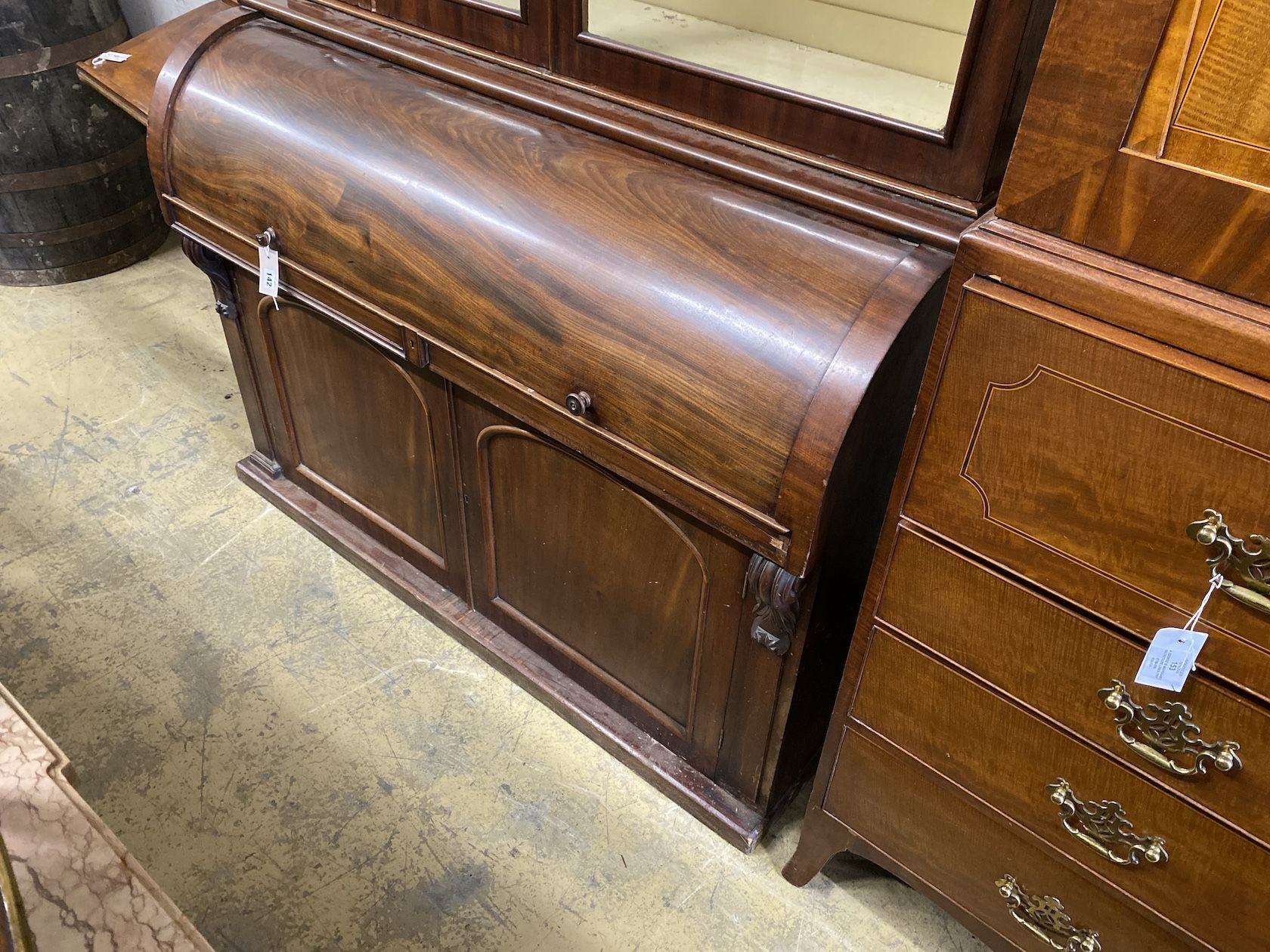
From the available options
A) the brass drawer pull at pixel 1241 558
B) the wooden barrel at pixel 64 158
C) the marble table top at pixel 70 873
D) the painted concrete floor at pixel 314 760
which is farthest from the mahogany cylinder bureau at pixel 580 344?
the wooden barrel at pixel 64 158

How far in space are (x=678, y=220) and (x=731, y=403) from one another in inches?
10.6

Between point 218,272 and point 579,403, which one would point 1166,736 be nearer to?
point 579,403

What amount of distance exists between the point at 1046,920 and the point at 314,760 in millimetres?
1286

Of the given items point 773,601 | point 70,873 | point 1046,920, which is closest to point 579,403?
point 773,601

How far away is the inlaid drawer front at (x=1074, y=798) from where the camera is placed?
1004mm

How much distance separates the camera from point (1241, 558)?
82 centimetres

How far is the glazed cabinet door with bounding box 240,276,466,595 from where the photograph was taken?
171 centimetres

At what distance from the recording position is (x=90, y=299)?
3.02 metres

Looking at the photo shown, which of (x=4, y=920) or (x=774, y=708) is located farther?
(x=774, y=708)

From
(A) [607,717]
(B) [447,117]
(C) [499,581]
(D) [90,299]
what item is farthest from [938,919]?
(D) [90,299]

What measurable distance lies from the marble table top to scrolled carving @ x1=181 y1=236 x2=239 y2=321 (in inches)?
47.9

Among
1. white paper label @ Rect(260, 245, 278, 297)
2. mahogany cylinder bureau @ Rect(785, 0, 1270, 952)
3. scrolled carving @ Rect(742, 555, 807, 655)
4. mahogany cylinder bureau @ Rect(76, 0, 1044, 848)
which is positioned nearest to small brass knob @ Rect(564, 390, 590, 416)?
mahogany cylinder bureau @ Rect(76, 0, 1044, 848)

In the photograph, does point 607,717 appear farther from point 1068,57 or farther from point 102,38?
point 102,38

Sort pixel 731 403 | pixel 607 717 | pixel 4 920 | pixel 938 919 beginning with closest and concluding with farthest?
1. pixel 4 920
2. pixel 731 403
3. pixel 938 919
4. pixel 607 717
